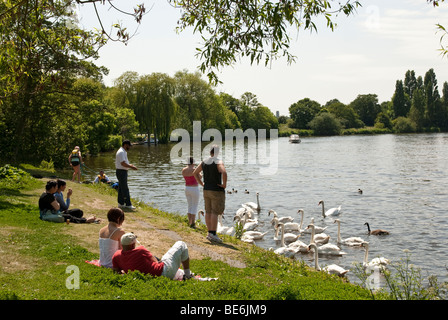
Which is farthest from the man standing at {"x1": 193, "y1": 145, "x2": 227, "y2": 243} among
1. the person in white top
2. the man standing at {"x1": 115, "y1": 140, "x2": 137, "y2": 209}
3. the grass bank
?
the man standing at {"x1": 115, "y1": 140, "x2": 137, "y2": 209}

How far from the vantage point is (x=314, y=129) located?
12875 centimetres

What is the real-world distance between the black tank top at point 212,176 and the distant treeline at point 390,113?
395 feet

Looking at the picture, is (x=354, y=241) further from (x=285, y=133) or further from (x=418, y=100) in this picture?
(x=418, y=100)

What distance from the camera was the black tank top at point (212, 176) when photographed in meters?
9.87

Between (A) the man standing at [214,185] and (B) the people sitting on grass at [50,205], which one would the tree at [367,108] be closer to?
(A) the man standing at [214,185]

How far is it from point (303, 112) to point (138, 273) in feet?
466

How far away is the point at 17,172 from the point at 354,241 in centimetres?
1302

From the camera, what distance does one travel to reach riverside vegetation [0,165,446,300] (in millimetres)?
5914

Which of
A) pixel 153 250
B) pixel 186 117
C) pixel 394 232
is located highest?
pixel 186 117

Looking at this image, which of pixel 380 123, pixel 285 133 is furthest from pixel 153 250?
pixel 380 123

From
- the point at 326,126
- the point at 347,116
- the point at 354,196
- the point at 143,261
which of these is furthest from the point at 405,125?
the point at 143,261

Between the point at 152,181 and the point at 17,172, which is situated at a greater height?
the point at 17,172

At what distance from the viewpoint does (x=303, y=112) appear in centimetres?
14438

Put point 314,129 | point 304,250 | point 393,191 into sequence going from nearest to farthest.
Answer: point 304,250
point 393,191
point 314,129
